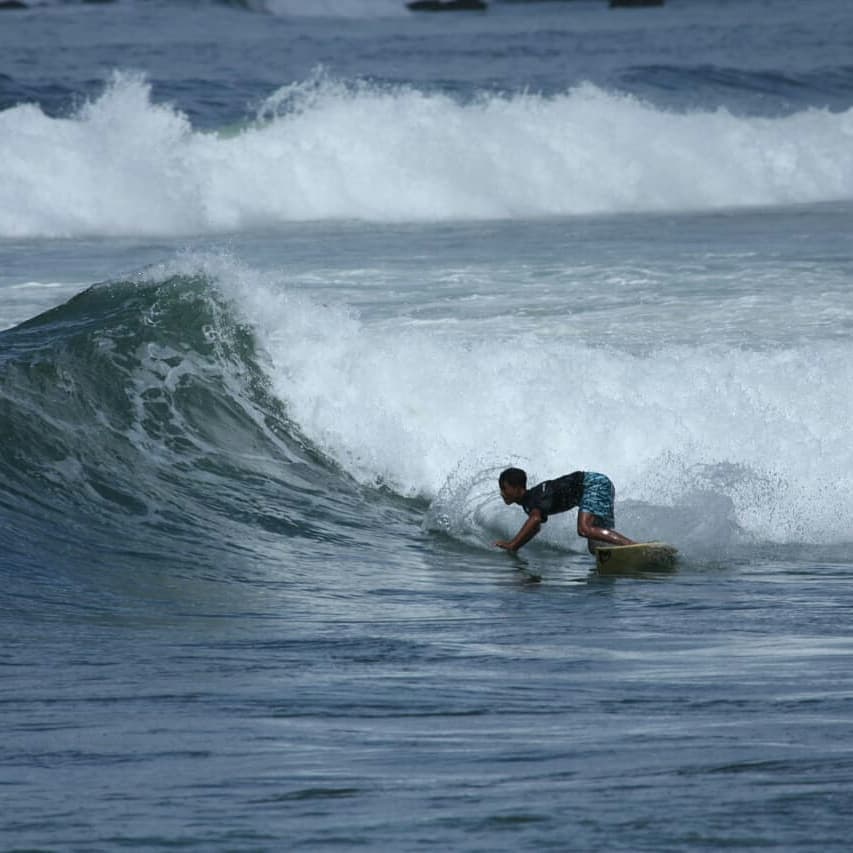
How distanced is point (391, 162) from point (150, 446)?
17719 millimetres

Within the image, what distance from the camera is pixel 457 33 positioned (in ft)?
187

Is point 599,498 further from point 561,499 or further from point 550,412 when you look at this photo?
point 550,412

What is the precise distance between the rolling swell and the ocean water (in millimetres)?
34

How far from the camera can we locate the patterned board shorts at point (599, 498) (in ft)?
33.5

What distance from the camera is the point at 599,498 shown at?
1027cm

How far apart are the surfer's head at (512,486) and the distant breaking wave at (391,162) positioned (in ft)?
48.3

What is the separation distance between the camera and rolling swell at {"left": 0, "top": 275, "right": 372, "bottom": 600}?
1041cm

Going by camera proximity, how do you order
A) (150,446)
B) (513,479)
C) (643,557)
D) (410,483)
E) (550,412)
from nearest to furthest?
(643,557) → (513,479) → (150,446) → (410,483) → (550,412)

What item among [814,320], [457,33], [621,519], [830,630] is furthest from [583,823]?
[457,33]

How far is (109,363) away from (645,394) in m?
3.97

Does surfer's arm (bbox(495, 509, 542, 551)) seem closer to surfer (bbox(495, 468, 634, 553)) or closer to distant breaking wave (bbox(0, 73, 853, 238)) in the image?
surfer (bbox(495, 468, 634, 553))

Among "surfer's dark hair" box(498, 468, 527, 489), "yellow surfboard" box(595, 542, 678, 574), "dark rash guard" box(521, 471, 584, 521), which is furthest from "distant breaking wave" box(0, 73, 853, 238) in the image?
"yellow surfboard" box(595, 542, 678, 574)

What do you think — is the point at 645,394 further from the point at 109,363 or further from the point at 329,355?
the point at 109,363

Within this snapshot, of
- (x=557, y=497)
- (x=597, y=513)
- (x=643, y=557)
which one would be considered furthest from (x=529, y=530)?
(x=643, y=557)
